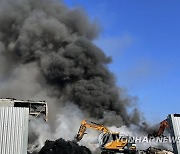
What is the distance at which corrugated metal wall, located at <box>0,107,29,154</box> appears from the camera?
34.3 feet

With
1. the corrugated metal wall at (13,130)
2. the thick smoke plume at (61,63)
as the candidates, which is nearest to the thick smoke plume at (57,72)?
the thick smoke plume at (61,63)

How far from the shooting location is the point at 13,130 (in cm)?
1069

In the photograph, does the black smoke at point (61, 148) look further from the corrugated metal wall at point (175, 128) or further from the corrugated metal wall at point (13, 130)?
the corrugated metal wall at point (13, 130)

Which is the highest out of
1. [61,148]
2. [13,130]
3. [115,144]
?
[13,130]

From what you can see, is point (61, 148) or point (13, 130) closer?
point (13, 130)

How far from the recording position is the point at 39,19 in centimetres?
4712

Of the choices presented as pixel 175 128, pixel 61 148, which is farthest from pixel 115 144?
pixel 175 128

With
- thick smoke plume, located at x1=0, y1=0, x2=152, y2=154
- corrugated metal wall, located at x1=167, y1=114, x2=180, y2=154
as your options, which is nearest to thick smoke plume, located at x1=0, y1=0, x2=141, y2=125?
thick smoke plume, located at x1=0, y1=0, x2=152, y2=154

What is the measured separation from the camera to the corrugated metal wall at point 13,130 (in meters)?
10.5

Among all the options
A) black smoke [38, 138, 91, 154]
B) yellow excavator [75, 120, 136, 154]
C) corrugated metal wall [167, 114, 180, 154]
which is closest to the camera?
corrugated metal wall [167, 114, 180, 154]

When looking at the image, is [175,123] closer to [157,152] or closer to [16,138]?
[16,138]

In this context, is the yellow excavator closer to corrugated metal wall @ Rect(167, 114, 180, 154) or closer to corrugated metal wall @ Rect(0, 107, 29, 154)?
corrugated metal wall @ Rect(167, 114, 180, 154)

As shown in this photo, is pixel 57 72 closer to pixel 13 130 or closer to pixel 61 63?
pixel 61 63

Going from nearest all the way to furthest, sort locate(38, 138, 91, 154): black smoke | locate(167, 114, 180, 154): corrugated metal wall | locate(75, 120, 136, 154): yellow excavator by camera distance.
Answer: locate(167, 114, 180, 154): corrugated metal wall → locate(38, 138, 91, 154): black smoke → locate(75, 120, 136, 154): yellow excavator
